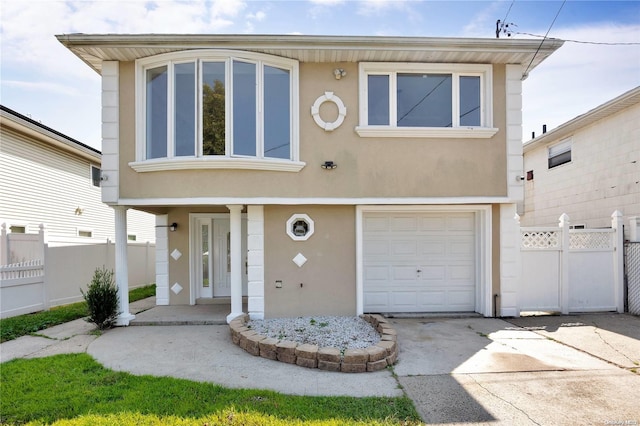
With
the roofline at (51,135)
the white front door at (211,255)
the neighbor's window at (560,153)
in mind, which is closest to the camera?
the white front door at (211,255)

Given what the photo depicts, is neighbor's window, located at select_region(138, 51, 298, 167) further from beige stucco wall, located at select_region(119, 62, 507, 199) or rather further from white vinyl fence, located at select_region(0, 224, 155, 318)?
white vinyl fence, located at select_region(0, 224, 155, 318)

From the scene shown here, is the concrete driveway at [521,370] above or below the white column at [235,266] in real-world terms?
below

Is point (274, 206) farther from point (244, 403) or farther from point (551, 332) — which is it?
point (551, 332)

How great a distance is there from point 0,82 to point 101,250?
5549 millimetres

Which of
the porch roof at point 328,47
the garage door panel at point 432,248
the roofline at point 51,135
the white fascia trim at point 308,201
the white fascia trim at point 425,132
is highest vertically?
the porch roof at point 328,47

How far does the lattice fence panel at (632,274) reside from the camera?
7918mm

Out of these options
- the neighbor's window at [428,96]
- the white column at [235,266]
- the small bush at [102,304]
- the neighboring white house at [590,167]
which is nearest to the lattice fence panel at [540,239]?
the neighbor's window at [428,96]

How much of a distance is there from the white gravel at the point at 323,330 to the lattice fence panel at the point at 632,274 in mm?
6511

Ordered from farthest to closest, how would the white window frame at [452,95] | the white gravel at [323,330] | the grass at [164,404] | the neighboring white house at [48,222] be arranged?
the neighboring white house at [48,222] < the white window frame at [452,95] < the white gravel at [323,330] < the grass at [164,404]

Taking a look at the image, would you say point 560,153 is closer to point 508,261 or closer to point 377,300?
point 508,261

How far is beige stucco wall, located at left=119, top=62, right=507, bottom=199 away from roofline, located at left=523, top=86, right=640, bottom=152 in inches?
173

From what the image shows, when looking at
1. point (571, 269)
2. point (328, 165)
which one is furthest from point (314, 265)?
point (571, 269)

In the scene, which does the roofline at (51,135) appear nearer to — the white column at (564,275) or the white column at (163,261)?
the white column at (163,261)

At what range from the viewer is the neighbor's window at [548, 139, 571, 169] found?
11.8m
